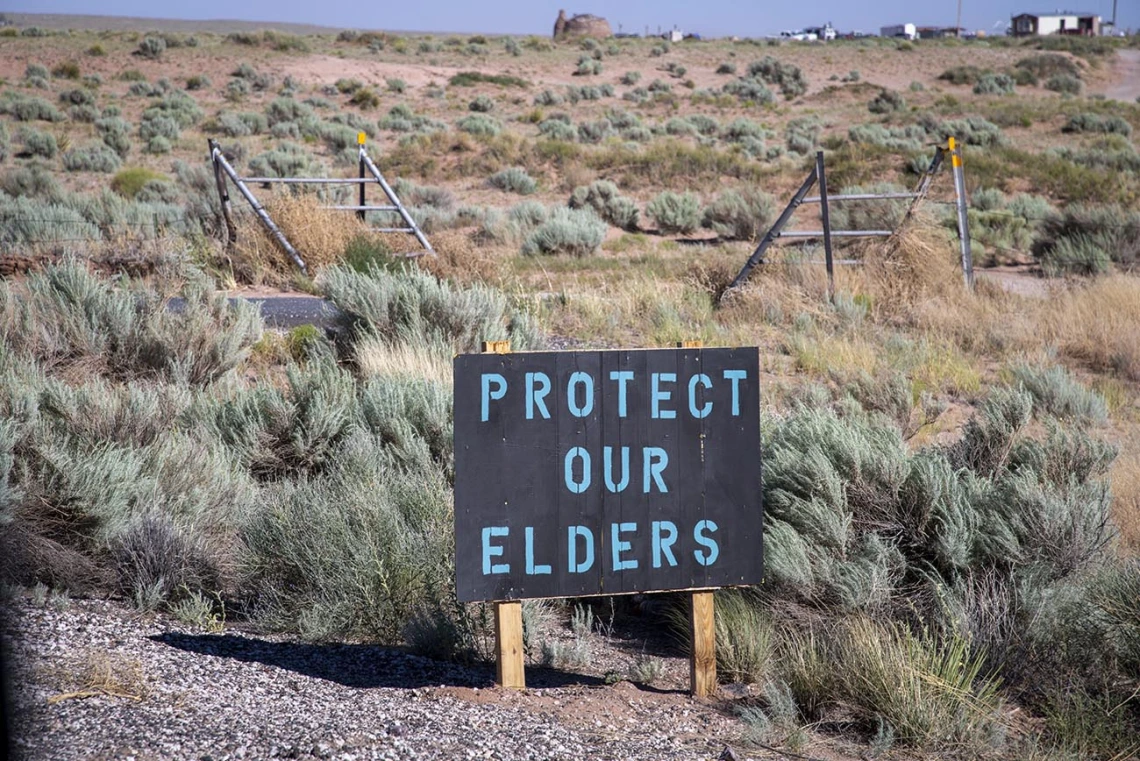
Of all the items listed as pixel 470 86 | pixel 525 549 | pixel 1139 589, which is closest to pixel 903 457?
pixel 1139 589

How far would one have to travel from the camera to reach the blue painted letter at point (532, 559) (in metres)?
4.20

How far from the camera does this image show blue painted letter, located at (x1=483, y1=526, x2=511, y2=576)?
13.6 feet

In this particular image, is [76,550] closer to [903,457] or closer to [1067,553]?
[903,457]

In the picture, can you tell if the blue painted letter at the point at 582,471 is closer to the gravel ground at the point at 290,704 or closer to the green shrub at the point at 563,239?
the gravel ground at the point at 290,704

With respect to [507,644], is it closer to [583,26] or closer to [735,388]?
[735,388]

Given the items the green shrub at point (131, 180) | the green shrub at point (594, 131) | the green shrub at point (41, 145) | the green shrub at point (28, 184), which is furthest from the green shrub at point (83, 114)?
the green shrub at point (594, 131)

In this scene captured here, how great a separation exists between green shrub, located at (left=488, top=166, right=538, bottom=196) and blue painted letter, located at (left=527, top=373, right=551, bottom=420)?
21.7 m

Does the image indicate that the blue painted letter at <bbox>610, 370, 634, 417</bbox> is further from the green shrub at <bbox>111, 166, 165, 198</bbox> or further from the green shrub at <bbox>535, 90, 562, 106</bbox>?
the green shrub at <bbox>535, 90, 562, 106</bbox>

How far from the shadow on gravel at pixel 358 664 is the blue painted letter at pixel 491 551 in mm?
526

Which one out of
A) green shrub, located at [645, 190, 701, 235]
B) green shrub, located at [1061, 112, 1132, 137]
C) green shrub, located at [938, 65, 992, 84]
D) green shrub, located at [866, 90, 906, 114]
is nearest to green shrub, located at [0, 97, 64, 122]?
green shrub, located at [645, 190, 701, 235]

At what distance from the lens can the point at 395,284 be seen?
1013 centimetres

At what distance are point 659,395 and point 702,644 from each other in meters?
1.00

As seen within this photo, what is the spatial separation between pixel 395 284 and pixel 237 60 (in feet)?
140

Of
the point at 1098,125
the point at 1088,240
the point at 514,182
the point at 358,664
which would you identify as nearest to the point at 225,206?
the point at 358,664
